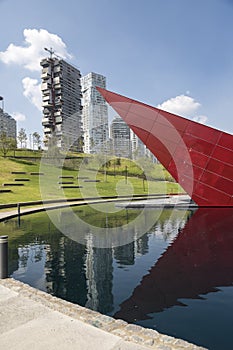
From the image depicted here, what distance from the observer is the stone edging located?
353 centimetres

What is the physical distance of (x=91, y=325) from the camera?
4.06 metres

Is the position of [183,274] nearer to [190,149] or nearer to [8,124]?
[190,149]

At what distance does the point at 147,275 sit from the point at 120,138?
2877 inches

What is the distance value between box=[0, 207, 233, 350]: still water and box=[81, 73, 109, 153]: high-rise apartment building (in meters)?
56.8

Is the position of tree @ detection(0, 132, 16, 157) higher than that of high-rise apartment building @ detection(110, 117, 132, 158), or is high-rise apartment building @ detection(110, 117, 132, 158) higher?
high-rise apartment building @ detection(110, 117, 132, 158)

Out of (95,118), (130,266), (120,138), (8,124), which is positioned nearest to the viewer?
(130,266)

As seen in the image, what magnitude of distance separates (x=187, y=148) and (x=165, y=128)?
2.03 metres

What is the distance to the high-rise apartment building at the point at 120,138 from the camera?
74.9 metres

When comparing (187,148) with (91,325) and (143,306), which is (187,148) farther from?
(91,325)

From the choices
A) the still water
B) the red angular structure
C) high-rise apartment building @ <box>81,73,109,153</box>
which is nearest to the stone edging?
the still water

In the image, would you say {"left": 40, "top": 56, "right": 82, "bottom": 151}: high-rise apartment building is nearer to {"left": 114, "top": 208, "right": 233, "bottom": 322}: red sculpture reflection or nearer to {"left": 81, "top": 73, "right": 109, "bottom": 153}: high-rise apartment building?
{"left": 81, "top": 73, "right": 109, "bottom": 153}: high-rise apartment building

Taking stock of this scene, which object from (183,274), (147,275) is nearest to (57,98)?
(147,275)

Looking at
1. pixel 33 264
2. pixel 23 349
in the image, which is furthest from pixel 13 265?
pixel 23 349

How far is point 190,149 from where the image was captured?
19203mm
